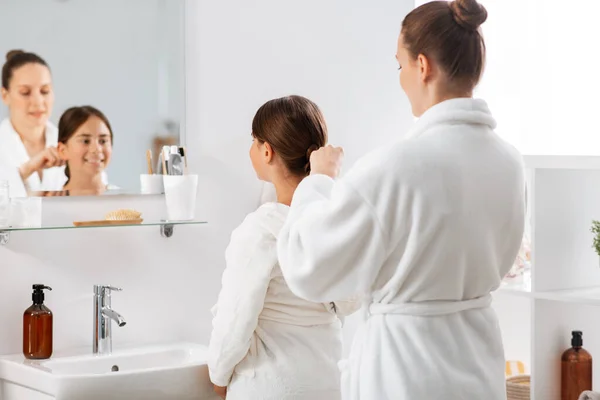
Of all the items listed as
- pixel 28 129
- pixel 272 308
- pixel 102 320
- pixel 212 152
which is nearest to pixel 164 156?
pixel 212 152

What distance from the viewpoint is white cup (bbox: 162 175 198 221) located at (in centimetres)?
251

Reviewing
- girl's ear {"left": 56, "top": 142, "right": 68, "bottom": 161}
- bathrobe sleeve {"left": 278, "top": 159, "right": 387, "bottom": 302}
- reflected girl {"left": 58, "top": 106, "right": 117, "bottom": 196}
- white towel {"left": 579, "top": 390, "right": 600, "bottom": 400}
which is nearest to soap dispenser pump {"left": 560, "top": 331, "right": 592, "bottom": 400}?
white towel {"left": 579, "top": 390, "right": 600, "bottom": 400}

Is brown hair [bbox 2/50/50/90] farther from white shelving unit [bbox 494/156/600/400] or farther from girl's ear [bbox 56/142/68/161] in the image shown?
white shelving unit [bbox 494/156/600/400]

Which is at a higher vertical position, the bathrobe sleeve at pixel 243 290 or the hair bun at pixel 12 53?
the hair bun at pixel 12 53

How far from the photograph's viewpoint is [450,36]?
154cm

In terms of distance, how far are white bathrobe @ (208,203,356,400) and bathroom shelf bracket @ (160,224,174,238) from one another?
1.95ft

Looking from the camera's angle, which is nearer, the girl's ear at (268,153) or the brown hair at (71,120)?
the girl's ear at (268,153)

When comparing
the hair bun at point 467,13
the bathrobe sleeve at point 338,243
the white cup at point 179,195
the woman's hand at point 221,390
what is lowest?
the woman's hand at point 221,390

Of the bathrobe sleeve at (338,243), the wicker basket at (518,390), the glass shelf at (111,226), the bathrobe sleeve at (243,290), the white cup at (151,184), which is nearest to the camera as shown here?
the bathrobe sleeve at (338,243)

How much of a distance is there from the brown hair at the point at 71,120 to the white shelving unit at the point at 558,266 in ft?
4.05

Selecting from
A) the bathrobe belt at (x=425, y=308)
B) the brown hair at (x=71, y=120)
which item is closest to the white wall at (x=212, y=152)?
the brown hair at (x=71, y=120)

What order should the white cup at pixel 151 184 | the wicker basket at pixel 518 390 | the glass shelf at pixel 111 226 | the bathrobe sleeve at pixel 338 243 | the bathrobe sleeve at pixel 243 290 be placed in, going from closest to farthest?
the bathrobe sleeve at pixel 338 243 → the bathrobe sleeve at pixel 243 290 → the glass shelf at pixel 111 226 → the white cup at pixel 151 184 → the wicker basket at pixel 518 390

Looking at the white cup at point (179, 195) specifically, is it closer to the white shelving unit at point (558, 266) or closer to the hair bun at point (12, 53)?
the hair bun at point (12, 53)

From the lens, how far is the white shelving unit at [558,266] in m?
2.52
